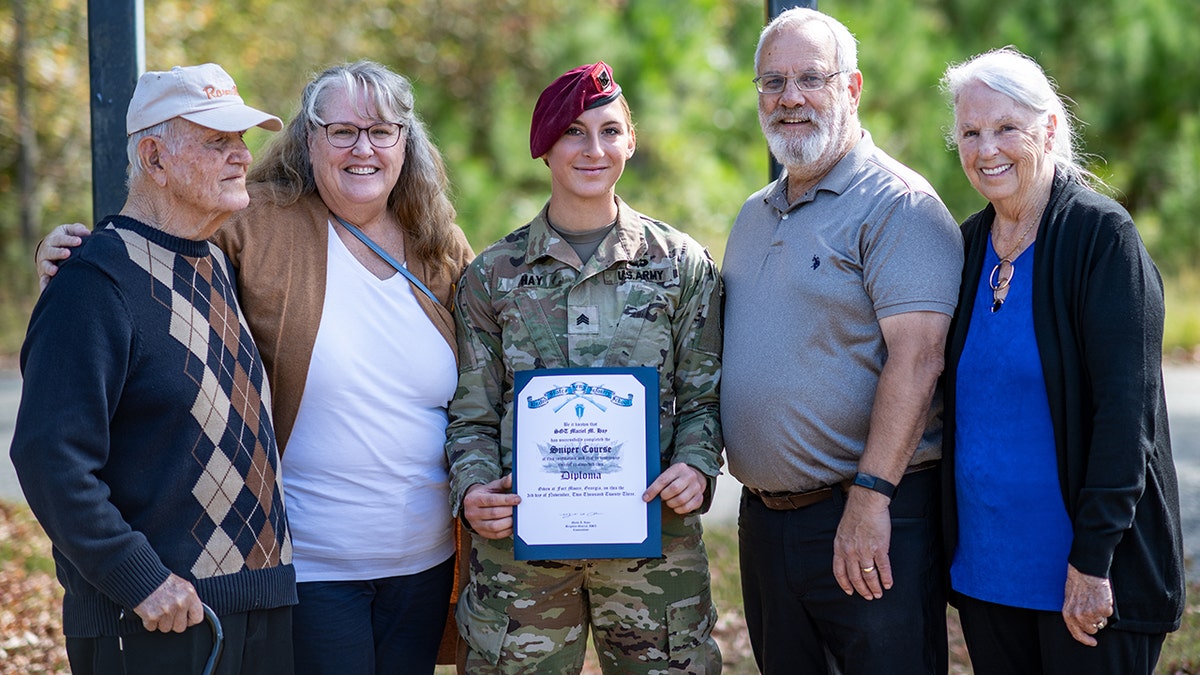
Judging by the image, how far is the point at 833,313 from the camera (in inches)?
135

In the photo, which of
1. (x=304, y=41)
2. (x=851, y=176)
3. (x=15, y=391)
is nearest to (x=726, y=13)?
(x=304, y=41)

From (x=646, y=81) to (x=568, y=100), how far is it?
39.2 feet

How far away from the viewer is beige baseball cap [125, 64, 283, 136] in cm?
295

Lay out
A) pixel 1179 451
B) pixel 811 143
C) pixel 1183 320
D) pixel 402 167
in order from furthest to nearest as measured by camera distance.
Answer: pixel 1183 320, pixel 1179 451, pixel 402 167, pixel 811 143

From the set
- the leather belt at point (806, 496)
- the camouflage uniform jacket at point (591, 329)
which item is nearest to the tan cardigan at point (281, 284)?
the camouflage uniform jacket at point (591, 329)

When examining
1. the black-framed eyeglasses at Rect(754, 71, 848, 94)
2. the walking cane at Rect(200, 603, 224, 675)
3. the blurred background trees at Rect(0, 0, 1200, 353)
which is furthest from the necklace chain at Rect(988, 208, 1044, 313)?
the blurred background trees at Rect(0, 0, 1200, 353)

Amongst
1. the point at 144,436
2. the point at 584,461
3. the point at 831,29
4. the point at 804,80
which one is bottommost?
the point at 584,461

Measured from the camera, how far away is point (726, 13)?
17.3m

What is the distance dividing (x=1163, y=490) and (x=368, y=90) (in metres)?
2.62

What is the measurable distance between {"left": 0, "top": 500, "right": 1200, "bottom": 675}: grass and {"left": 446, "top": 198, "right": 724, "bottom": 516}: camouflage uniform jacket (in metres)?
2.06

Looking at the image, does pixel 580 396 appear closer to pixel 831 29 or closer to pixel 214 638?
pixel 214 638

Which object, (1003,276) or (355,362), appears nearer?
(1003,276)

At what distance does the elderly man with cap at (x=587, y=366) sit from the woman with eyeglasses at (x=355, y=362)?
0.48 feet

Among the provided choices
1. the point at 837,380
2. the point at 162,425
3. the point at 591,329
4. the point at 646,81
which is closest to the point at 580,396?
the point at 591,329
